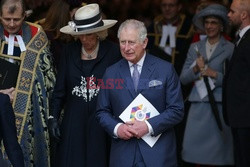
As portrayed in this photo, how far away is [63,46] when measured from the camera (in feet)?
22.8

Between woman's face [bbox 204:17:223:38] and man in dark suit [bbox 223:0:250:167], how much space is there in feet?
2.77

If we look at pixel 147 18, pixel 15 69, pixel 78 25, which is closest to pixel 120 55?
pixel 78 25

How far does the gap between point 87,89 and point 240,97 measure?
1361 millimetres

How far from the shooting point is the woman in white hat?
6633 mm

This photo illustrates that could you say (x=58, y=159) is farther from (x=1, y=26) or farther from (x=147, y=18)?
(x=147, y=18)

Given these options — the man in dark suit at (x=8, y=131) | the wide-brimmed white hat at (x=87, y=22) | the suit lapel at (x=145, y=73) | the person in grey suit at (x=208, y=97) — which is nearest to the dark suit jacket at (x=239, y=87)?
the person in grey suit at (x=208, y=97)

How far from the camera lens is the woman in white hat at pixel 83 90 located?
21.8ft

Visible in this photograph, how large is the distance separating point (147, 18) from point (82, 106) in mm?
5411

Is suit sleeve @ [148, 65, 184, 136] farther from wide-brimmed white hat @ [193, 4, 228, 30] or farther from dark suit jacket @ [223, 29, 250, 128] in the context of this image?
wide-brimmed white hat @ [193, 4, 228, 30]

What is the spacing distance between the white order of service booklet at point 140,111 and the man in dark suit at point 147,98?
0.03m

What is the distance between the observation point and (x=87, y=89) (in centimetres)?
664

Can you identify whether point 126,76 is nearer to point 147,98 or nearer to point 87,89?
point 147,98

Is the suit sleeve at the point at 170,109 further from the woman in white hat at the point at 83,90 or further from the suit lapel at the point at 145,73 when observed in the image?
the woman in white hat at the point at 83,90

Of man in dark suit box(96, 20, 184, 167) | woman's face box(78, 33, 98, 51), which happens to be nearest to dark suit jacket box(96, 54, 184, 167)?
man in dark suit box(96, 20, 184, 167)
